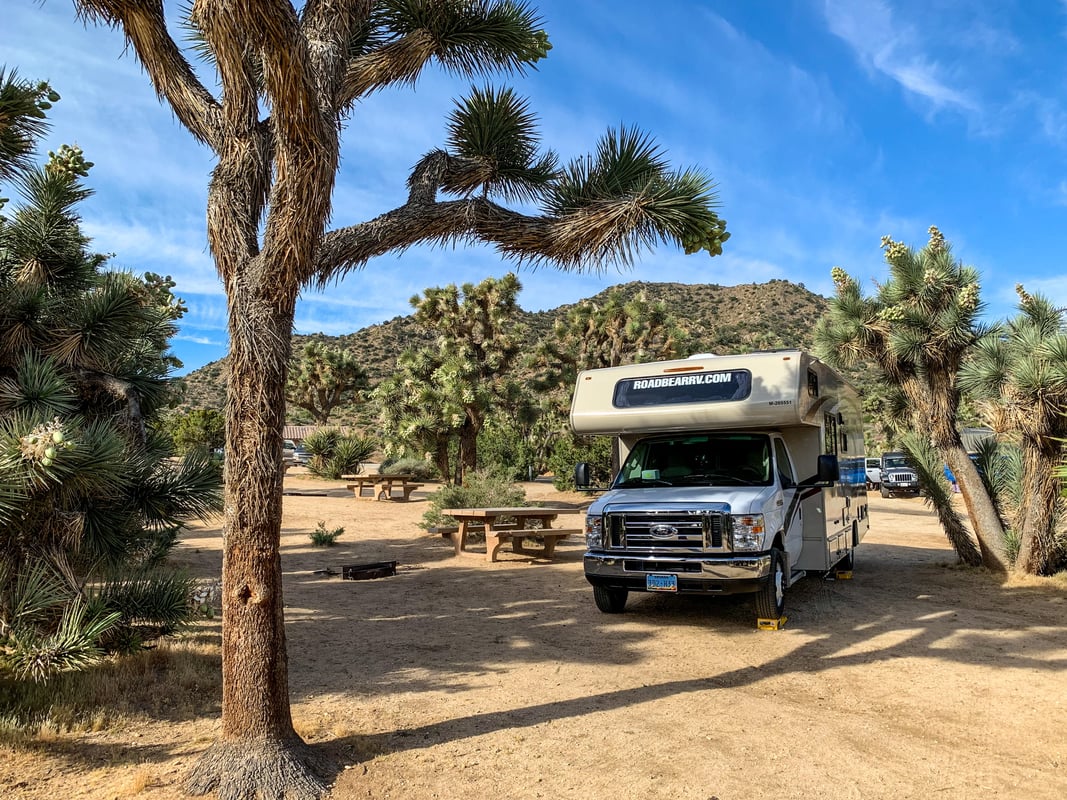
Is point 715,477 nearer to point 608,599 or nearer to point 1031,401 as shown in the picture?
point 608,599

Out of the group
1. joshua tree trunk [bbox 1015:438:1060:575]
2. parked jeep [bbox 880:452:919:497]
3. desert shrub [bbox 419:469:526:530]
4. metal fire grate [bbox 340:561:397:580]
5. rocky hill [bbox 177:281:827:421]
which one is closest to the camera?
joshua tree trunk [bbox 1015:438:1060:575]

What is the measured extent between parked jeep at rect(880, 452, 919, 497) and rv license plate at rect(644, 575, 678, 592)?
84.8 feet

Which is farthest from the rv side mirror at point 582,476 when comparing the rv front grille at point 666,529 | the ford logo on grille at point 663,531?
the ford logo on grille at point 663,531

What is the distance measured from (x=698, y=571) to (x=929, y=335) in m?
6.82

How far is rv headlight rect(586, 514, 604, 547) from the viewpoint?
8.15m

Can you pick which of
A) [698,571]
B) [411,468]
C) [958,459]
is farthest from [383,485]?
[698,571]

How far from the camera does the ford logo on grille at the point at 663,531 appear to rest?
7742 mm

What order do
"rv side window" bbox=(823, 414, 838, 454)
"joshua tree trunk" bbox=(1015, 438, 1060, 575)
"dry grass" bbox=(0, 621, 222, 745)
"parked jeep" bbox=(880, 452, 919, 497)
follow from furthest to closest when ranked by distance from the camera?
"parked jeep" bbox=(880, 452, 919, 497)
"joshua tree trunk" bbox=(1015, 438, 1060, 575)
"rv side window" bbox=(823, 414, 838, 454)
"dry grass" bbox=(0, 621, 222, 745)

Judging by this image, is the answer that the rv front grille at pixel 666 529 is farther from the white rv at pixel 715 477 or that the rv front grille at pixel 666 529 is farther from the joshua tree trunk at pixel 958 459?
the joshua tree trunk at pixel 958 459

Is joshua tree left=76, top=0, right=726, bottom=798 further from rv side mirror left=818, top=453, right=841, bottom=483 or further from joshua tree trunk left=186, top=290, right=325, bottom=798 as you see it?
rv side mirror left=818, top=453, right=841, bottom=483

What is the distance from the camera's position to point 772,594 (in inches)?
311

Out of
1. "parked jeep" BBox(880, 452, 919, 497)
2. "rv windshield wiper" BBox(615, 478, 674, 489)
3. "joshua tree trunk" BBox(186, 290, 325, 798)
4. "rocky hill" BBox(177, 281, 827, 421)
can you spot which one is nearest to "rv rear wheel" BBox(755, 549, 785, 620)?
"rv windshield wiper" BBox(615, 478, 674, 489)

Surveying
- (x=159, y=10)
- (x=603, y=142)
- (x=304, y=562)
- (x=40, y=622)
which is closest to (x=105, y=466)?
(x=40, y=622)

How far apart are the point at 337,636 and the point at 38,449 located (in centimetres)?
405
